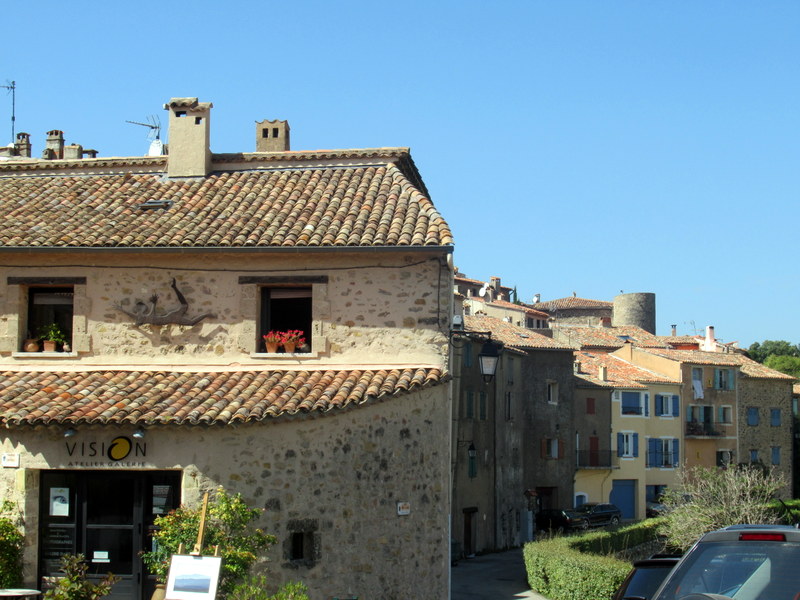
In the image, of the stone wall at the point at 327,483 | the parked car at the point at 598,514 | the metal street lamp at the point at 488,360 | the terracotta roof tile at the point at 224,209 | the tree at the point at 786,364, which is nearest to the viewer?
the stone wall at the point at 327,483

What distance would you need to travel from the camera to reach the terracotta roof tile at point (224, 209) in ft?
57.8

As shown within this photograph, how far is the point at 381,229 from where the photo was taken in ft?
58.0

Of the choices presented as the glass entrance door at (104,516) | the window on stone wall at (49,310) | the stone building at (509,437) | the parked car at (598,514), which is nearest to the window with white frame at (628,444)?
the stone building at (509,437)

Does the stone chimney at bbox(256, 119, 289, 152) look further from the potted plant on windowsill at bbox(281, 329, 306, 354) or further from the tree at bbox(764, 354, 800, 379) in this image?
the tree at bbox(764, 354, 800, 379)

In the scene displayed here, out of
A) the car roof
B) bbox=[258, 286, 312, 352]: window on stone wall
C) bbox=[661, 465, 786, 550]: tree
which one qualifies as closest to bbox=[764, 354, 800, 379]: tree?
bbox=[661, 465, 786, 550]: tree

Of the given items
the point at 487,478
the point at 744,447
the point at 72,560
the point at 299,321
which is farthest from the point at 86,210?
the point at 744,447

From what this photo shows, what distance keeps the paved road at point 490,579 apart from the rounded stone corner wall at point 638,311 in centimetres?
6401

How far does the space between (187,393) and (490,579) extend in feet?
44.1

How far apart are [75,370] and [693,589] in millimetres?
12839

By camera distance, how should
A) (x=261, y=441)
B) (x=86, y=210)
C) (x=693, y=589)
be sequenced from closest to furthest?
(x=693, y=589)
(x=261, y=441)
(x=86, y=210)

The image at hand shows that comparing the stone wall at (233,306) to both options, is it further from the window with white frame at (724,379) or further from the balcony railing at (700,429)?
the window with white frame at (724,379)

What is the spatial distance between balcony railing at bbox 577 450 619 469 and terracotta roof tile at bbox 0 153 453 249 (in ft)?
110

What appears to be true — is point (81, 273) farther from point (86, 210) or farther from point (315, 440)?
point (315, 440)

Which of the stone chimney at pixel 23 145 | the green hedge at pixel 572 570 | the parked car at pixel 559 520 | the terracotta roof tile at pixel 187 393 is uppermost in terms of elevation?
the stone chimney at pixel 23 145
